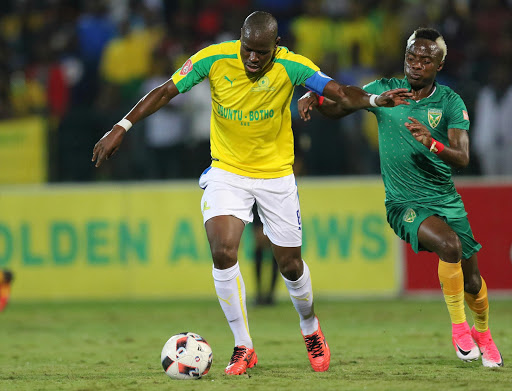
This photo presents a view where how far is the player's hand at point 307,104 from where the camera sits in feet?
21.3

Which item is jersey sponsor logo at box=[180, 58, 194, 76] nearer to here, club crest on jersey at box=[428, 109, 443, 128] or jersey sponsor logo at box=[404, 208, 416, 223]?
club crest on jersey at box=[428, 109, 443, 128]

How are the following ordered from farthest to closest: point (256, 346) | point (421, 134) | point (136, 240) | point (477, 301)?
point (136, 240), point (256, 346), point (477, 301), point (421, 134)

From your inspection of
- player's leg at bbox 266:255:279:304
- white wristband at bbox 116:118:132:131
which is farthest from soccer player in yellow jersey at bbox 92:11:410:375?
player's leg at bbox 266:255:279:304

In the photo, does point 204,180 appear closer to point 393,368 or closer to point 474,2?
point 393,368

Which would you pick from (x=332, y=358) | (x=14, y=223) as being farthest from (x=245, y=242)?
(x=332, y=358)

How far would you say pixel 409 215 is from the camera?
6.66 metres

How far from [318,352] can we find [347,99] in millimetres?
1849

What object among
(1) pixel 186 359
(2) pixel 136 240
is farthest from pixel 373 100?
(2) pixel 136 240

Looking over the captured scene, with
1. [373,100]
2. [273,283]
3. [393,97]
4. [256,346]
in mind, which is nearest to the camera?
[393,97]

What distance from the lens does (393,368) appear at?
655 cm

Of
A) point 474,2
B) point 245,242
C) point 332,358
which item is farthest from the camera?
point 474,2

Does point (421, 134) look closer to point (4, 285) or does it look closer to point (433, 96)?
point (433, 96)

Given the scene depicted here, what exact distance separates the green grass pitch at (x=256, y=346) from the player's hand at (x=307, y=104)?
72.3 inches

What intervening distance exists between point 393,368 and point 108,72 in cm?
910
